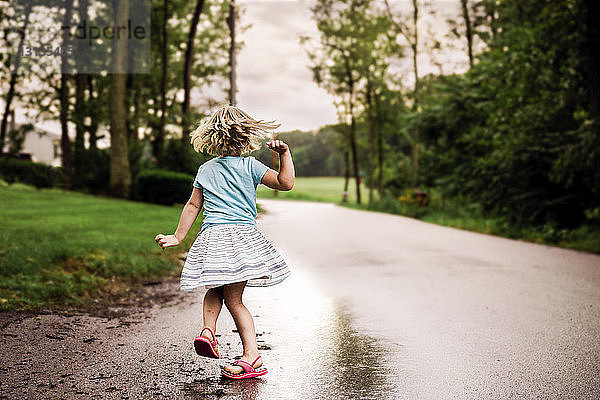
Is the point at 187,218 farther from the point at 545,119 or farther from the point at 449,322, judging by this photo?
the point at 545,119

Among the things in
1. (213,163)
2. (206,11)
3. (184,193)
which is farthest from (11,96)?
(213,163)

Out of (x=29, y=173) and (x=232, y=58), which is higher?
(x=232, y=58)

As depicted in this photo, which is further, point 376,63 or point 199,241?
point 376,63

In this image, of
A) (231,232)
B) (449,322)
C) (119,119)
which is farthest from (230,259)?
(119,119)

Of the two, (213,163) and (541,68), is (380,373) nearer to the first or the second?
(213,163)

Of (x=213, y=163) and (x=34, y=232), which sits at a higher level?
(x=213, y=163)

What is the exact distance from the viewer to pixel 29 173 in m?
25.0

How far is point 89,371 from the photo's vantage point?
14.0 feet

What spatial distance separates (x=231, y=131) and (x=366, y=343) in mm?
2242

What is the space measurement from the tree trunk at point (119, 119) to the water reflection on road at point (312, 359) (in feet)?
58.8

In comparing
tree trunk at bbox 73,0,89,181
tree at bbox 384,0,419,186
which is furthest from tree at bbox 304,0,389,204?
tree trunk at bbox 73,0,89,181

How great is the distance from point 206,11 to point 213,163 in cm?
3299

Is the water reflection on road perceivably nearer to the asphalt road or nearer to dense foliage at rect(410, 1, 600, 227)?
the asphalt road

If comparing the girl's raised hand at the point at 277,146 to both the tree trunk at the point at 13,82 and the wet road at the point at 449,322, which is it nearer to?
the wet road at the point at 449,322
